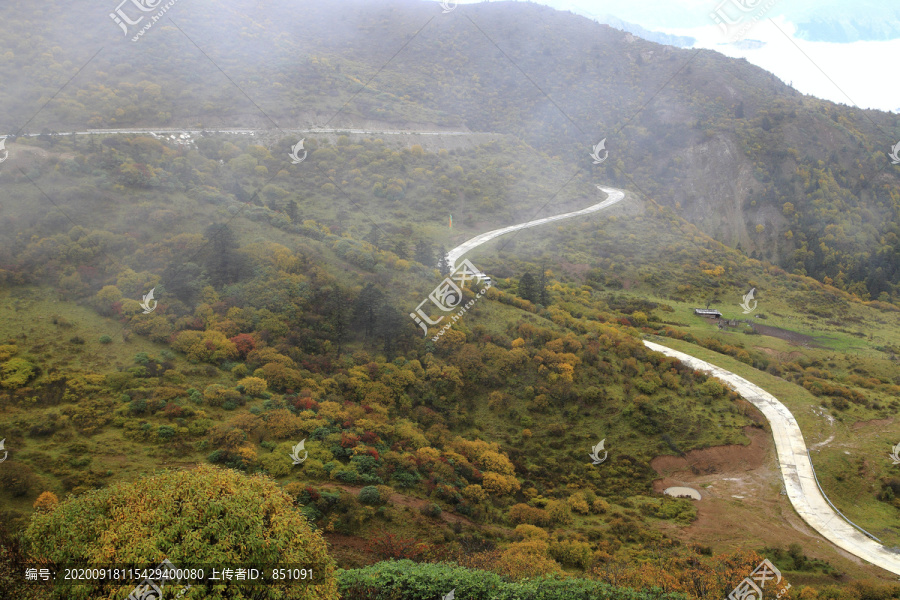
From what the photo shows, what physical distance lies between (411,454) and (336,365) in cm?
834

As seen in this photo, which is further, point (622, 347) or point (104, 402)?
point (622, 347)

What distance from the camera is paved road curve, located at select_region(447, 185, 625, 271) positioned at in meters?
56.1

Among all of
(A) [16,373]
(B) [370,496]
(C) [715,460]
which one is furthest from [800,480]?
(A) [16,373]

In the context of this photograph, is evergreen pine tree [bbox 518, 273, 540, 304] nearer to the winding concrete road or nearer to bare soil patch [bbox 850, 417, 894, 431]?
the winding concrete road

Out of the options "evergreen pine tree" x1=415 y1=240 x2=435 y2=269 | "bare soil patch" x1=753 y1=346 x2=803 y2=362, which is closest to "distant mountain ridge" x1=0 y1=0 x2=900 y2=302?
"evergreen pine tree" x1=415 y1=240 x2=435 y2=269

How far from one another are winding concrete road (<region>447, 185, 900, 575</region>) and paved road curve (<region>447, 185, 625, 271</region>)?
22.1 metres

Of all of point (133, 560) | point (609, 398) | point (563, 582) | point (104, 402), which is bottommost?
point (104, 402)

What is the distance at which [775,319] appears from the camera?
183ft

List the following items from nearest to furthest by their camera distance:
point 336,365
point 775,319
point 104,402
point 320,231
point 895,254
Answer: point 104,402
point 336,365
point 320,231
point 775,319
point 895,254

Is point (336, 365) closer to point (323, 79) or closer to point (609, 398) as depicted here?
point (609, 398)

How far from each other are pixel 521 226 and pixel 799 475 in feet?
149

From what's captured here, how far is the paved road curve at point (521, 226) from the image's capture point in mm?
56100

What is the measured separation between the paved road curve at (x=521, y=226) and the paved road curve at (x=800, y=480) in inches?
1023

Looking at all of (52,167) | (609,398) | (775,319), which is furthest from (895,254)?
(52,167)
